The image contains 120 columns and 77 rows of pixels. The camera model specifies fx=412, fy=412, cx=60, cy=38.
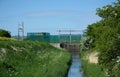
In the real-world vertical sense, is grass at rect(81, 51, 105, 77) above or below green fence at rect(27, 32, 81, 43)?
below

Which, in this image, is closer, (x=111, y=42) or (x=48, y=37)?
(x=111, y=42)

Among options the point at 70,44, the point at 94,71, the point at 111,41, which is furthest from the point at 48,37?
the point at 111,41

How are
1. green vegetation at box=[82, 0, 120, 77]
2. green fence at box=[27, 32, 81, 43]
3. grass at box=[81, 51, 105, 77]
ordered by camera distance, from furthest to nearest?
green fence at box=[27, 32, 81, 43], grass at box=[81, 51, 105, 77], green vegetation at box=[82, 0, 120, 77]

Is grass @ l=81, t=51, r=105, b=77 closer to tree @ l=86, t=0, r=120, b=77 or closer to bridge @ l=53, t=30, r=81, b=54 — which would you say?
tree @ l=86, t=0, r=120, b=77

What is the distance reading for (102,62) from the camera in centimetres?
2052

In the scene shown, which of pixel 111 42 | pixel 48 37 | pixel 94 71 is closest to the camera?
pixel 111 42

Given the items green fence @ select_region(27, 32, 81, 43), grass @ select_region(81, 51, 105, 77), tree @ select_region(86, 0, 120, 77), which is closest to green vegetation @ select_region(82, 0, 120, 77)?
tree @ select_region(86, 0, 120, 77)

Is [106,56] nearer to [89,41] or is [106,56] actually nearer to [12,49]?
[12,49]

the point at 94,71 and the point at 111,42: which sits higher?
the point at 111,42

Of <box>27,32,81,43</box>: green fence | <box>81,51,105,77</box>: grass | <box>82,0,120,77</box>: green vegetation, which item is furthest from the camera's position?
<box>27,32,81,43</box>: green fence

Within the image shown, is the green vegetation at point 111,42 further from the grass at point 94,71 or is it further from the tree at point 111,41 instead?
the grass at point 94,71

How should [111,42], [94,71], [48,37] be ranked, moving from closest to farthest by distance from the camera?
[111,42] → [94,71] → [48,37]

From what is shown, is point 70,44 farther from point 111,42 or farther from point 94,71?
point 111,42

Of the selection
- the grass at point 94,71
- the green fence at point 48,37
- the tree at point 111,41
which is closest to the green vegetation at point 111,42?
the tree at point 111,41
